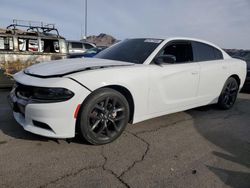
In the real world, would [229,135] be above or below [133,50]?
below

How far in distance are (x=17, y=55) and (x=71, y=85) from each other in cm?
463

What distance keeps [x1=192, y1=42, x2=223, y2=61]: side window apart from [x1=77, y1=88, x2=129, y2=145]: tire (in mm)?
1984

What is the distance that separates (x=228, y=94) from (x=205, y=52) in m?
1.20

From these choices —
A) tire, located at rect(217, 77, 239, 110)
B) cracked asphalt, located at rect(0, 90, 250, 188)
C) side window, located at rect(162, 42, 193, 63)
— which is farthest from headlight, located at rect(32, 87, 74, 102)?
tire, located at rect(217, 77, 239, 110)

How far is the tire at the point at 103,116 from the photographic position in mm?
3029

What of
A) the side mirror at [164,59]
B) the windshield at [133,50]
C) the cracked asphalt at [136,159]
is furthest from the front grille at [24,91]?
the side mirror at [164,59]

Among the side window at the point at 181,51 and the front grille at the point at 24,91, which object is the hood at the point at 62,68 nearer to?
the front grille at the point at 24,91

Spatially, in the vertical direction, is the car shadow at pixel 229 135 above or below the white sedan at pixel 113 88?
below

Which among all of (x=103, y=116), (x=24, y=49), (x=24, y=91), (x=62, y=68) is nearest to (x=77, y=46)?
(x=24, y=49)

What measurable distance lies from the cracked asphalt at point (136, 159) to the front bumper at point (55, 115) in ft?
0.90

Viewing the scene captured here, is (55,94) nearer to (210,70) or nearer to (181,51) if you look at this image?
(181,51)

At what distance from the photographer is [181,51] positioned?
4422mm

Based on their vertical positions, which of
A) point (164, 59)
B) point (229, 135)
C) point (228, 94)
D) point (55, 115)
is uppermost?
point (164, 59)

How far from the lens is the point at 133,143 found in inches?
133
